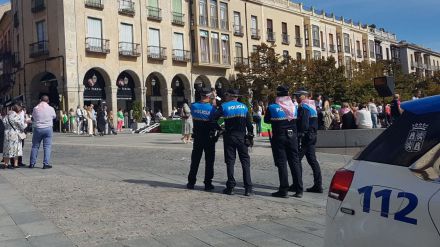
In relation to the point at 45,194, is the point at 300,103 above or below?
above

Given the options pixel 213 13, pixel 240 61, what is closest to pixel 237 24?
pixel 213 13

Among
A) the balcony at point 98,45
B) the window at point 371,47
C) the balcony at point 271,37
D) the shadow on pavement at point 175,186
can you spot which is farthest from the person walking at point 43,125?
the window at point 371,47

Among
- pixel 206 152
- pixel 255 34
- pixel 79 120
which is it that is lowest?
pixel 206 152

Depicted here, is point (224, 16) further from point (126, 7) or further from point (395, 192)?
point (395, 192)

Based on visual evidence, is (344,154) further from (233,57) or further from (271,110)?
(233,57)

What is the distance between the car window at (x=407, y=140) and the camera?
2.62 metres

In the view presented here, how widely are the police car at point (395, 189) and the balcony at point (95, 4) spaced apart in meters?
33.7

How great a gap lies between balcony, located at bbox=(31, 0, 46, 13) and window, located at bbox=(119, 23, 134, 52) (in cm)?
552

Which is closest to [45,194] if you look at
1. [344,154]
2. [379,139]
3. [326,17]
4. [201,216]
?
[201,216]

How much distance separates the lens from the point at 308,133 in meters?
8.26

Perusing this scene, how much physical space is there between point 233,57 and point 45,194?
123 ft

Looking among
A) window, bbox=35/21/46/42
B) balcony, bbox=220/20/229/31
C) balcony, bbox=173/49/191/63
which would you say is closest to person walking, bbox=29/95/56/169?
window, bbox=35/21/46/42

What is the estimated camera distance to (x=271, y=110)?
7742 millimetres

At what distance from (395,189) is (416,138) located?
31 cm
